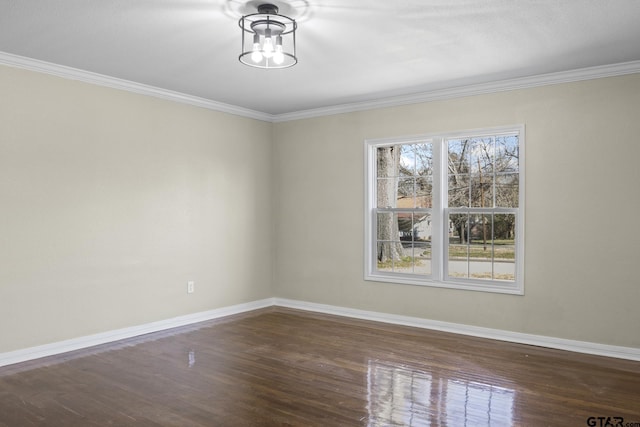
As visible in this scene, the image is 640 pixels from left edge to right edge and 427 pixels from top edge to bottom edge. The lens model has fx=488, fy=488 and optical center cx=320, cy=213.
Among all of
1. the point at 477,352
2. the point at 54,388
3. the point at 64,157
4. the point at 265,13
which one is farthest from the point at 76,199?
the point at 477,352

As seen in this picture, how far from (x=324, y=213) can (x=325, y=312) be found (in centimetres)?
124

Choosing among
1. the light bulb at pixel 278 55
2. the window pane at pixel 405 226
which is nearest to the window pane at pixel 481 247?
the window pane at pixel 405 226

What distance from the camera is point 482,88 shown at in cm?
496

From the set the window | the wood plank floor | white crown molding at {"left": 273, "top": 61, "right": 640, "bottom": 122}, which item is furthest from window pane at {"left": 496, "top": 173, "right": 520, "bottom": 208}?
the wood plank floor

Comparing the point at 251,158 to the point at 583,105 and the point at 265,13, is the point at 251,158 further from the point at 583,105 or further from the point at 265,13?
the point at 583,105

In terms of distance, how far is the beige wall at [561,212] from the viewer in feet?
14.1

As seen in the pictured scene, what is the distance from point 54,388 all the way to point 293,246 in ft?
11.3

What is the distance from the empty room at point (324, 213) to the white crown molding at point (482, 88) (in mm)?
22

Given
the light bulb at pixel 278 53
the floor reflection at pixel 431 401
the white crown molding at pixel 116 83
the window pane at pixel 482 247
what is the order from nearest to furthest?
1. the floor reflection at pixel 431 401
2. the light bulb at pixel 278 53
3. the white crown molding at pixel 116 83
4. the window pane at pixel 482 247

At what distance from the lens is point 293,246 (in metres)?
6.49

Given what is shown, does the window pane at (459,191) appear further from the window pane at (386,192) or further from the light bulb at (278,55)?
the light bulb at (278,55)

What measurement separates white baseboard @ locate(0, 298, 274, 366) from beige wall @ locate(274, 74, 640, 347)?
1.48 m

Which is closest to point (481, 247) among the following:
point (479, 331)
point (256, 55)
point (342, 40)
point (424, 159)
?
point (479, 331)

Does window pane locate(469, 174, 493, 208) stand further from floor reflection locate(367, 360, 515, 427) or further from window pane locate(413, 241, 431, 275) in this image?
floor reflection locate(367, 360, 515, 427)
